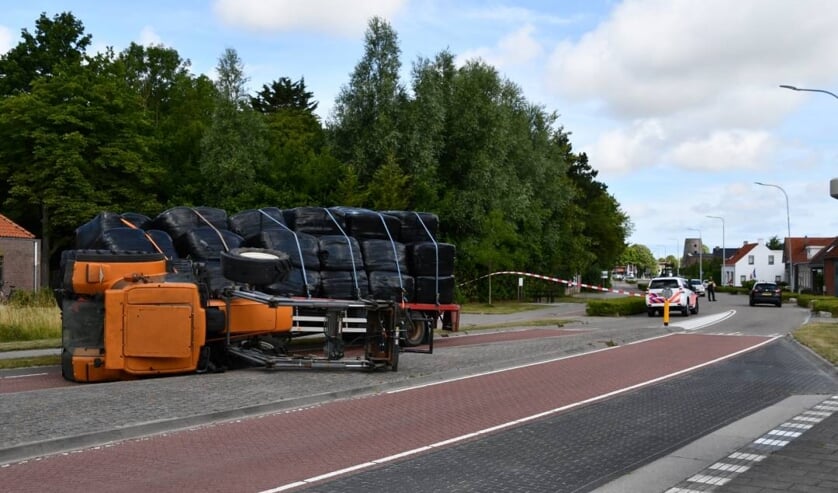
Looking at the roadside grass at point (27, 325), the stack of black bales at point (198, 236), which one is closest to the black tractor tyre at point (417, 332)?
the stack of black bales at point (198, 236)

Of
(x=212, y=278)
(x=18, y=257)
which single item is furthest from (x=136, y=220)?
(x=18, y=257)

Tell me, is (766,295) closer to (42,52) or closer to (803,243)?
(42,52)

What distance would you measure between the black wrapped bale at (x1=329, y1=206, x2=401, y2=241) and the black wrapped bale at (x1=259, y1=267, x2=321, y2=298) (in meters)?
1.80

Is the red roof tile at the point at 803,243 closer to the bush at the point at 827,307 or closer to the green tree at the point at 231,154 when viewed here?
the bush at the point at 827,307

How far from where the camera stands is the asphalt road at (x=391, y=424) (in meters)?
7.02

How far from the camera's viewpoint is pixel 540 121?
214 ft

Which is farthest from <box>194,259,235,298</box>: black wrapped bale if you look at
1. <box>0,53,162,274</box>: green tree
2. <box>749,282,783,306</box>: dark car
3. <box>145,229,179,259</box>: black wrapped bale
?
<box>749,282,783,306</box>: dark car

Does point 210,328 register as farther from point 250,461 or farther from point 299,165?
point 299,165

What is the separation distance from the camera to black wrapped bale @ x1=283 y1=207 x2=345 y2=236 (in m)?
18.0

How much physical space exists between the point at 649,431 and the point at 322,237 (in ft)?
32.7

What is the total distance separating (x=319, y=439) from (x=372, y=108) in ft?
140

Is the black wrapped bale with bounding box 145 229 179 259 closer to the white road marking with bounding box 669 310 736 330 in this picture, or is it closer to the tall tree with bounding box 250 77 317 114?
the white road marking with bounding box 669 310 736 330

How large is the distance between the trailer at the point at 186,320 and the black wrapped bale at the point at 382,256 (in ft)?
11.0

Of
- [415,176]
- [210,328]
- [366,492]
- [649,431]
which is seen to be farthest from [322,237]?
[415,176]
